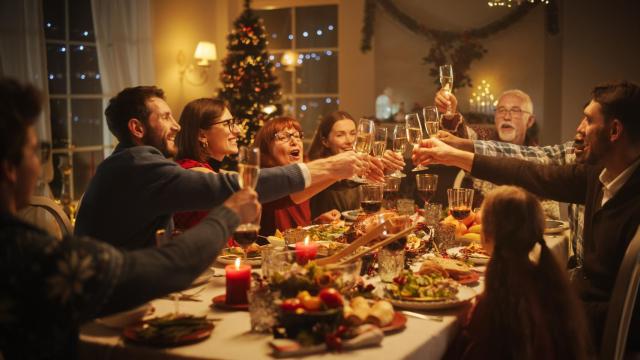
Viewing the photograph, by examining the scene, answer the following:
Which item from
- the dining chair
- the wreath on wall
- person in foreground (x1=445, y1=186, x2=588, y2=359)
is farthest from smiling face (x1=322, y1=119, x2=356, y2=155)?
the wreath on wall

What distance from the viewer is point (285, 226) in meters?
3.69

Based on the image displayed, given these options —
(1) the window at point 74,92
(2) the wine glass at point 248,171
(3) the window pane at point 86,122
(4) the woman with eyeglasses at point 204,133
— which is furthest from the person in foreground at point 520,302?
(3) the window pane at point 86,122

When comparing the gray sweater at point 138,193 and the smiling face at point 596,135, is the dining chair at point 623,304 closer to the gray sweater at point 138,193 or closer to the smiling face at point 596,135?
the smiling face at point 596,135

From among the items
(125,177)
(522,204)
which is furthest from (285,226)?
(522,204)

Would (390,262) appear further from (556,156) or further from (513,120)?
(513,120)

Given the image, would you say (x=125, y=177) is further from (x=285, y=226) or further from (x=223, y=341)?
(x=285, y=226)

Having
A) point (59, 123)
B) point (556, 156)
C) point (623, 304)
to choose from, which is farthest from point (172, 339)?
point (59, 123)

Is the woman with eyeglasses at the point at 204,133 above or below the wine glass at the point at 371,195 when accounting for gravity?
above

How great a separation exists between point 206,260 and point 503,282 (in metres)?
0.78

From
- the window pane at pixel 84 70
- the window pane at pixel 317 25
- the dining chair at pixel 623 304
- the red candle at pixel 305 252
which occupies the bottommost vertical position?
the dining chair at pixel 623 304

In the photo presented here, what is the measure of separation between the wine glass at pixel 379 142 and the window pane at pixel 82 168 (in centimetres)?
405

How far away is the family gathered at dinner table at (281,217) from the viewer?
1311mm

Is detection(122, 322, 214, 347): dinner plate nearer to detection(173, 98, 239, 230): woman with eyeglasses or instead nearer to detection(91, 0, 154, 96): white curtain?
detection(173, 98, 239, 230): woman with eyeglasses

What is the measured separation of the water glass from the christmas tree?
5.13m
